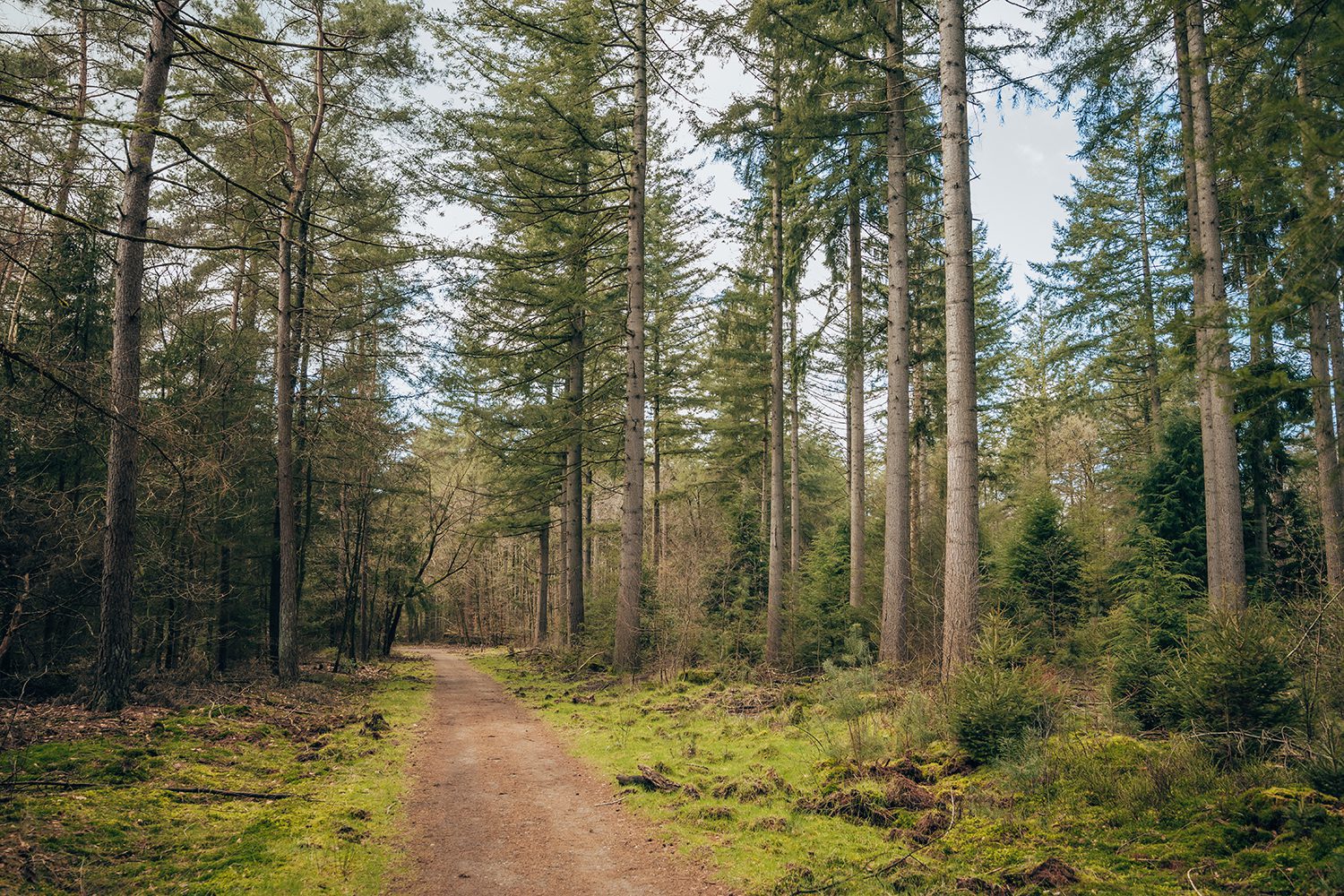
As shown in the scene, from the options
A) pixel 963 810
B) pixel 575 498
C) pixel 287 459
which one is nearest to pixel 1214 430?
pixel 963 810

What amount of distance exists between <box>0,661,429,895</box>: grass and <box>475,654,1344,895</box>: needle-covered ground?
8.60 feet

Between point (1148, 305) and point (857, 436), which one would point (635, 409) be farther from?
point (1148, 305)

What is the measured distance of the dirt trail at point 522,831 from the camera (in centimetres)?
488

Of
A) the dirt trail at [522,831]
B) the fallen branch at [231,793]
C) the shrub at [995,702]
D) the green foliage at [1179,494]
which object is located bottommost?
the dirt trail at [522,831]

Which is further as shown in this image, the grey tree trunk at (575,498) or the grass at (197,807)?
the grey tree trunk at (575,498)

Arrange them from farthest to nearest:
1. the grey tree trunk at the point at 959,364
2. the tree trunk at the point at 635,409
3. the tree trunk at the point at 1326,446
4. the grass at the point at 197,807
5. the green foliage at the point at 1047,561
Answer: the tree trunk at the point at 635,409 < the green foliage at the point at 1047,561 < the tree trunk at the point at 1326,446 < the grey tree trunk at the point at 959,364 < the grass at the point at 197,807

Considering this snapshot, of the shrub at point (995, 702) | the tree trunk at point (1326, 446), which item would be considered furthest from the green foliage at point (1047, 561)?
the shrub at point (995, 702)

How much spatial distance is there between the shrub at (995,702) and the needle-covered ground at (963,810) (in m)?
0.20

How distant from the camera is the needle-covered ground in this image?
3852 mm

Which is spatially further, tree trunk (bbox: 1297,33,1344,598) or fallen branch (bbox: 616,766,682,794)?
tree trunk (bbox: 1297,33,1344,598)

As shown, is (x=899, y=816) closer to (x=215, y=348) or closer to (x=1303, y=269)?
(x=1303, y=269)

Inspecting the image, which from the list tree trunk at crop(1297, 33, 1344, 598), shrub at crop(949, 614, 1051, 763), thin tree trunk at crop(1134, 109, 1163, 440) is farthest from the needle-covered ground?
thin tree trunk at crop(1134, 109, 1163, 440)

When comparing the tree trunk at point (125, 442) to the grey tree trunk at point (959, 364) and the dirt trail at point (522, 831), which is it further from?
the grey tree trunk at point (959, 364)

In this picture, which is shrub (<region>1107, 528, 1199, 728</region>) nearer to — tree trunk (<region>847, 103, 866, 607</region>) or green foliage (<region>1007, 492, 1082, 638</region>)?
green foliage (<region>1007, 492, 1082, 638</region>)
